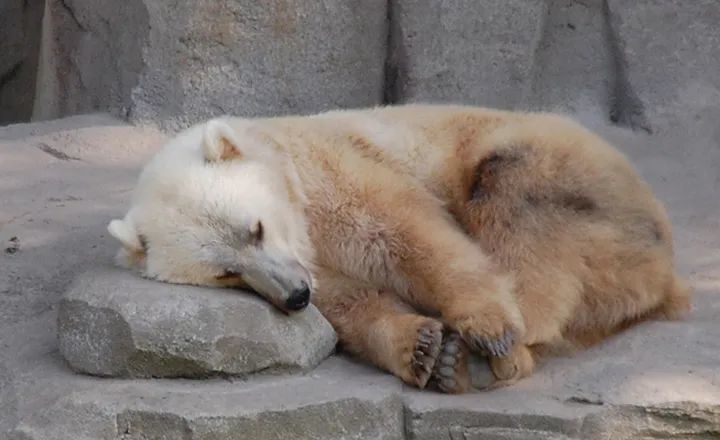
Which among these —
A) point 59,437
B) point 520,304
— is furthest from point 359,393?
point 59,437

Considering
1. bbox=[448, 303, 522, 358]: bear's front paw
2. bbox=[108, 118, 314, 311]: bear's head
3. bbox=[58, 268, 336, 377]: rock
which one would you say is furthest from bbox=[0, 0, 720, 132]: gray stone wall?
bbox=[448, 303, 522, 358]: bear's front paw

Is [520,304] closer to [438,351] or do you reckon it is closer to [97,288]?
[438,351]

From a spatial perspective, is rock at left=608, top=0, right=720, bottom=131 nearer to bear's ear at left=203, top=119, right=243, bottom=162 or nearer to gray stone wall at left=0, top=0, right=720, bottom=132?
gray stone wall at left=0, top=0, right=720, bottom=132

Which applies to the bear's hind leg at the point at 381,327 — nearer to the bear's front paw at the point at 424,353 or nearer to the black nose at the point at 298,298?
the bear's front paw at the point at 424,353

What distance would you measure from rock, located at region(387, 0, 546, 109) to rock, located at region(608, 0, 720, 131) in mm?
633

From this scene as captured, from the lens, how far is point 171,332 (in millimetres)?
3910

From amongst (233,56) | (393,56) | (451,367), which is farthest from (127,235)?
(393,56)

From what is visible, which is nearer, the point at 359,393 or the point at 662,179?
the point at 359,393

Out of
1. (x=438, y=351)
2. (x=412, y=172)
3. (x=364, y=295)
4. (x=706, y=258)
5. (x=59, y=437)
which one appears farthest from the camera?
(x=706, y=258)

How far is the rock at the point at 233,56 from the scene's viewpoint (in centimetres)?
664

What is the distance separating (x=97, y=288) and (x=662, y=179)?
145 inches

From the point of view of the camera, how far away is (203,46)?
21.9 feet

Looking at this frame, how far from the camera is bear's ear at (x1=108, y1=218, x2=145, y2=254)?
14.0ft

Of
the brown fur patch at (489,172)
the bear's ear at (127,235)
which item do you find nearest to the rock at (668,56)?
the brown fur patch at (489,172)
